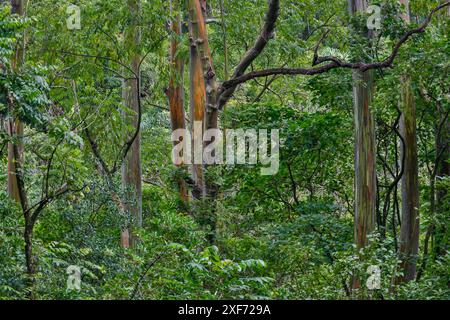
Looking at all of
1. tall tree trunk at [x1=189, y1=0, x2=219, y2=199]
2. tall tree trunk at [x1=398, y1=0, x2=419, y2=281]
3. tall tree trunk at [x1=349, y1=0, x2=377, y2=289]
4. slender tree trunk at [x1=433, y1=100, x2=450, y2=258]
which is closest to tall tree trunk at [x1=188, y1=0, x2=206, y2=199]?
tall tree trunk at [x1=189, y1=0, x2=219, y2=199]

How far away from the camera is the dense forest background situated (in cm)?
748

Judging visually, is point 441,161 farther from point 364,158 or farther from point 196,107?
point 196,107

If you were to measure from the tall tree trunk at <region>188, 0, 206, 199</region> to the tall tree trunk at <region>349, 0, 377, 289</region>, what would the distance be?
8.55 feet

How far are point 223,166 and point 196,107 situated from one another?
1.44 m

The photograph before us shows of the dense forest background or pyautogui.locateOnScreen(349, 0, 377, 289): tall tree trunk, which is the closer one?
the dense forest background

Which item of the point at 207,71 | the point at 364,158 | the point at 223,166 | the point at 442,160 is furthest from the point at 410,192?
the point at 223,166

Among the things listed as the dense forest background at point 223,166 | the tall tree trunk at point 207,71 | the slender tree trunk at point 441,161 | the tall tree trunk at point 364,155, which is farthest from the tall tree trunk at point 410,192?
the tall tree trunk at point 207,71

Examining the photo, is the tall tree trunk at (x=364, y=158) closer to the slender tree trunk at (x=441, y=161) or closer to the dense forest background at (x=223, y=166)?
the dense forest background at (x=223, y=166)

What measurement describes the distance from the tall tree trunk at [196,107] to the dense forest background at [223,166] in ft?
0.09

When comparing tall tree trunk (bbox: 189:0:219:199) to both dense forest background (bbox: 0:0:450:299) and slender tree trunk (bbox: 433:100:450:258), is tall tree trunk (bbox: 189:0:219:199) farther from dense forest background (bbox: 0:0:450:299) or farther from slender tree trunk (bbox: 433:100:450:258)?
→ slender tree trunk (bbox: 433:100:450:258)

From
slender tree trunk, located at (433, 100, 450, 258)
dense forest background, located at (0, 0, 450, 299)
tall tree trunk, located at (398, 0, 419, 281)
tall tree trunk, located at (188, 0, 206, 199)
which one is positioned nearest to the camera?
dense forest background, located at (0, 0, 450, 299)

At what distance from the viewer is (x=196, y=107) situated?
13.6 meters
